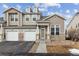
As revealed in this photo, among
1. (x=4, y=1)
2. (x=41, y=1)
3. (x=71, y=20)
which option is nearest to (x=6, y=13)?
(x=4, y=1)

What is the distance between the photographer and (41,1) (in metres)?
5.66

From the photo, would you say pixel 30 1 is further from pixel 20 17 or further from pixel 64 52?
pixel 64 52

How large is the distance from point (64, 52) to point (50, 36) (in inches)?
15.2

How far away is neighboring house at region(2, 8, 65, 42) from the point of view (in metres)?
5.80

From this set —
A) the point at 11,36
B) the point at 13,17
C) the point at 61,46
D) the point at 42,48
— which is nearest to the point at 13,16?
the point at 13,17

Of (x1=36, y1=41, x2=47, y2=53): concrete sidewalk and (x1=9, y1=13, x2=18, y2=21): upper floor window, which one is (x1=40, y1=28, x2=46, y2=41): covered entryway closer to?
(x1=36, y1=41, x2=47, y2=53): concrete sidewalk

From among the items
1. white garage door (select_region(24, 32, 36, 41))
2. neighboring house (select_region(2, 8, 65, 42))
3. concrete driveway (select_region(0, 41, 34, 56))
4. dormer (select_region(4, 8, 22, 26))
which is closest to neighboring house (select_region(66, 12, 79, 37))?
neighboring house (select_region(2, 8, 65, 42))

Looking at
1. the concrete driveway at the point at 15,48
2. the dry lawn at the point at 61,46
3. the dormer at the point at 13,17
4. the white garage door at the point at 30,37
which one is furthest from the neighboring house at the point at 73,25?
the dormer at the point at 13,17

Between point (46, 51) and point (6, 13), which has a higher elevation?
point (6, 13)

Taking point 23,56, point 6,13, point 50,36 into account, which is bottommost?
point 23,56

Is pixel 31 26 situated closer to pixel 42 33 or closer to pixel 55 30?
pixel 42 33

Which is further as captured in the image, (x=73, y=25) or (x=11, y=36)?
(x=11, y=36)

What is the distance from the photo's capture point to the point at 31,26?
19.1 ft

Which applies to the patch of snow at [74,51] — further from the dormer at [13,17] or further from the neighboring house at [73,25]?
the dormer at [13,17]
